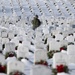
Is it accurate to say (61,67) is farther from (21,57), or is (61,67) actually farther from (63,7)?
(63,7)

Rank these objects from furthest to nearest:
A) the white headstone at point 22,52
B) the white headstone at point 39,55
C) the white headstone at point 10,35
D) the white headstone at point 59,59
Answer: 1. the white headstone at point 10,35
2. the white headstone at point 22,52
3. the white headstone at point 39,55
4. the white headstone at point 59,59

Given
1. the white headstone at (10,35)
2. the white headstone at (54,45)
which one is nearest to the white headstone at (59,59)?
the white headstone at (54,45)

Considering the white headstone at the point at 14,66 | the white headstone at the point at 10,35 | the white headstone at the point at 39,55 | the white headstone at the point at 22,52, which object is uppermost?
the white headstone at the point at 10,35

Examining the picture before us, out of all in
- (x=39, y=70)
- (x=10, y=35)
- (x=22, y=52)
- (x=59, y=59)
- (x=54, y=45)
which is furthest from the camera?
(x=10, y=35)

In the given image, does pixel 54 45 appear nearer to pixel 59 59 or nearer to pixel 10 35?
pixel 59 59

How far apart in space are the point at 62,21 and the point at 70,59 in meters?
12.7

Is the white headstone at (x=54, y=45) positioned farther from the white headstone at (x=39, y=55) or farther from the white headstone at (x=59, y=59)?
the white headstone at (x=59, y=59)

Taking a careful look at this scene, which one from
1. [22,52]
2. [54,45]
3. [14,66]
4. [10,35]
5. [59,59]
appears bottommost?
[14,66]

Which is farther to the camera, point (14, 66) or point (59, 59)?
point (59, 59)

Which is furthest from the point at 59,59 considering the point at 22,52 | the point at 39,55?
the point at 22,52

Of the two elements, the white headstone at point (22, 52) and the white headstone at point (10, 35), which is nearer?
the white headstone at point (22, 52)

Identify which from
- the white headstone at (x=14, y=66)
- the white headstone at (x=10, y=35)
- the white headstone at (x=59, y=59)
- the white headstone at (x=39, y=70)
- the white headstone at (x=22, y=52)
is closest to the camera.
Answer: the white headstone at (x=39, y=70)

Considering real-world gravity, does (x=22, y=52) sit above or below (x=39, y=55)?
above

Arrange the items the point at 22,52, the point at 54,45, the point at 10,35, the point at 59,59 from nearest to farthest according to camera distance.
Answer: the point at 59,59, the point at 22,52, the point at 54,45, the point at 10,35
